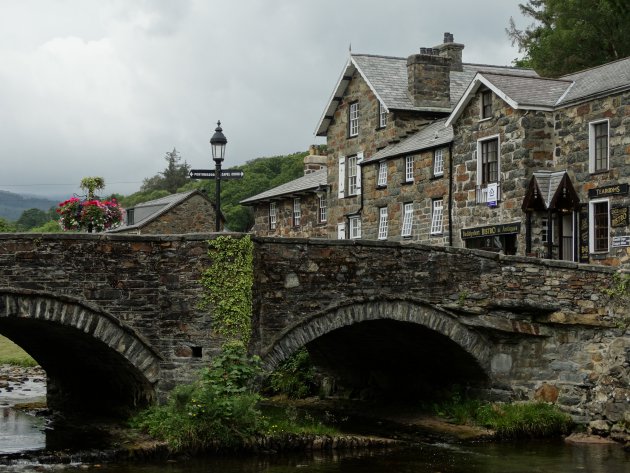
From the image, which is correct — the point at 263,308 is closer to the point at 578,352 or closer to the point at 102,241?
the point at 102,241

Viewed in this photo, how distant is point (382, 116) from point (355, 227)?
4.82 metres

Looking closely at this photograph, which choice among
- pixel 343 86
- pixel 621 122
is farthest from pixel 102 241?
pixel 343 86

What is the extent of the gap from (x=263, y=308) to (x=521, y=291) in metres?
6.61

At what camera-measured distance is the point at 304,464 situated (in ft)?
69.3

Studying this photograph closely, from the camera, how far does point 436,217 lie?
3825cm

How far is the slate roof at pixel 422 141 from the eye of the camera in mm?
37969

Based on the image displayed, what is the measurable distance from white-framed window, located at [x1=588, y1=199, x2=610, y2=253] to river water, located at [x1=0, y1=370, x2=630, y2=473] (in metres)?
8.64

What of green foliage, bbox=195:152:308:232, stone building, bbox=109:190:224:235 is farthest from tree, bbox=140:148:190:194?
stone building, bbox=109:190:224:235

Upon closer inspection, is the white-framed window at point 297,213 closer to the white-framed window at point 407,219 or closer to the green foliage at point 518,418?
the white-framed window at point 407,219

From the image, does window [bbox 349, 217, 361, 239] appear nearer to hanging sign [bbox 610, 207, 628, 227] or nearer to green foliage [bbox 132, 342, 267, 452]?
hanging sign [bbox 610, 207, 628, 227]

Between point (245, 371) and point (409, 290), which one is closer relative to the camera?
point (245, 371)

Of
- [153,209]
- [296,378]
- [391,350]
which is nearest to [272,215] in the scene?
[153,209]

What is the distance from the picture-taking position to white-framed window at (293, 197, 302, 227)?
50594 mm

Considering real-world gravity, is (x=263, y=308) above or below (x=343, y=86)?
below
